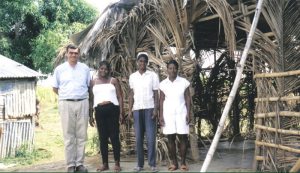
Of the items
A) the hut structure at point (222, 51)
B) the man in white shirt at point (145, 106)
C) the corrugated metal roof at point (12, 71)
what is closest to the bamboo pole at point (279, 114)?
the hut structure at point (222, 51)

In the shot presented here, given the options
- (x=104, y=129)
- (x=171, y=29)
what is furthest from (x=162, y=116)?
(x=171, y=29)

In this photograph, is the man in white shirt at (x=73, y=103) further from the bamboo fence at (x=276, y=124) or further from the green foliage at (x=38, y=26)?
the green foliage at (x=38, y=26)

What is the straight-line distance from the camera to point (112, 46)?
27.7ft

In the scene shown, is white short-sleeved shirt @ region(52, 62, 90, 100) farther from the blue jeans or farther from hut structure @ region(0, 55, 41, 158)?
hut structure @ region(0, 55, 41, 158)

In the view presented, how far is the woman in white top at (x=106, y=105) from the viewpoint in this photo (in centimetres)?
640

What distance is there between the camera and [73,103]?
6.34 meters

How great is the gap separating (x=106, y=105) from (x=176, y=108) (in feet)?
3.29

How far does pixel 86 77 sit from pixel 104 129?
0.80 metres

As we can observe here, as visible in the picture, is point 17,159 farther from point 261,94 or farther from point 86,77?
point 261,94

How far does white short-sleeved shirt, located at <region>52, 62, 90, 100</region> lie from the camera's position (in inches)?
249

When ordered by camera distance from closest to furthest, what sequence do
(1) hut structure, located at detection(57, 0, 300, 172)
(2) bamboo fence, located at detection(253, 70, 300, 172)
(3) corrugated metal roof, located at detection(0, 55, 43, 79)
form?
(2) bamboo fence, located at detection(253, 70, 300, 172) → (1) hut structure, located at detection(57, 0, 300, 172) → (3) corrugated metal roof, located at detection(0, 55, 43, 79)

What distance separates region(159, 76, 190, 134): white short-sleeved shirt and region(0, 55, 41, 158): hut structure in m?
11.2

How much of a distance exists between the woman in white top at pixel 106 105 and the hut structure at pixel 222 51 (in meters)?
1.52

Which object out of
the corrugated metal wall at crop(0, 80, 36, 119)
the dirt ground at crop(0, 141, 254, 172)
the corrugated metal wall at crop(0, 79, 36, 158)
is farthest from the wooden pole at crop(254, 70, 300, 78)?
the corrugated metal wall at crop(0, 80, 36, 119)
